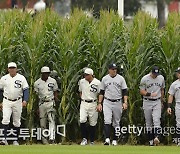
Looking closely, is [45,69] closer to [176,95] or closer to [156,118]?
[156,118]

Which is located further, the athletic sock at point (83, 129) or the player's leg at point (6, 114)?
the athletic sock at point (83, 129)

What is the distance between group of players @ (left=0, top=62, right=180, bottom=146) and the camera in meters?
25.6

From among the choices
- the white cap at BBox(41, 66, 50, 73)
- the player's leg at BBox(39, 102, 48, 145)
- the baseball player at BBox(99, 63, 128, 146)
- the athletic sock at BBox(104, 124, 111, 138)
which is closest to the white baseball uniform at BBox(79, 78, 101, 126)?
the baseball player at BBox(99, 63, 128, 146)

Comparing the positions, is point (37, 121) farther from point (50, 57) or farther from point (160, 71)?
point (160, 71)

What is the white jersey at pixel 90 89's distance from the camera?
85.4 ft

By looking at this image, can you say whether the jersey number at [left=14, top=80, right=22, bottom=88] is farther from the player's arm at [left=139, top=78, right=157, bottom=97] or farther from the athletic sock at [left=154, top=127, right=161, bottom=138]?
the athletic sock at [left=154, top=127, right=161, bottom=138]

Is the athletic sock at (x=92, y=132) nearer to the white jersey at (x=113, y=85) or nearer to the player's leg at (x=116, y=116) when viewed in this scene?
the player's leg at (x=116, y=116)

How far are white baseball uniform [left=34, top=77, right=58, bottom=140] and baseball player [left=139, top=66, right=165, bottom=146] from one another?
259cm

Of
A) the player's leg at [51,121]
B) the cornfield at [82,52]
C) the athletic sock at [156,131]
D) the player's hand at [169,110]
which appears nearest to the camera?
the player's hand at [169,110]

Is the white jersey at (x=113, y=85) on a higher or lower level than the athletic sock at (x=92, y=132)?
higher
